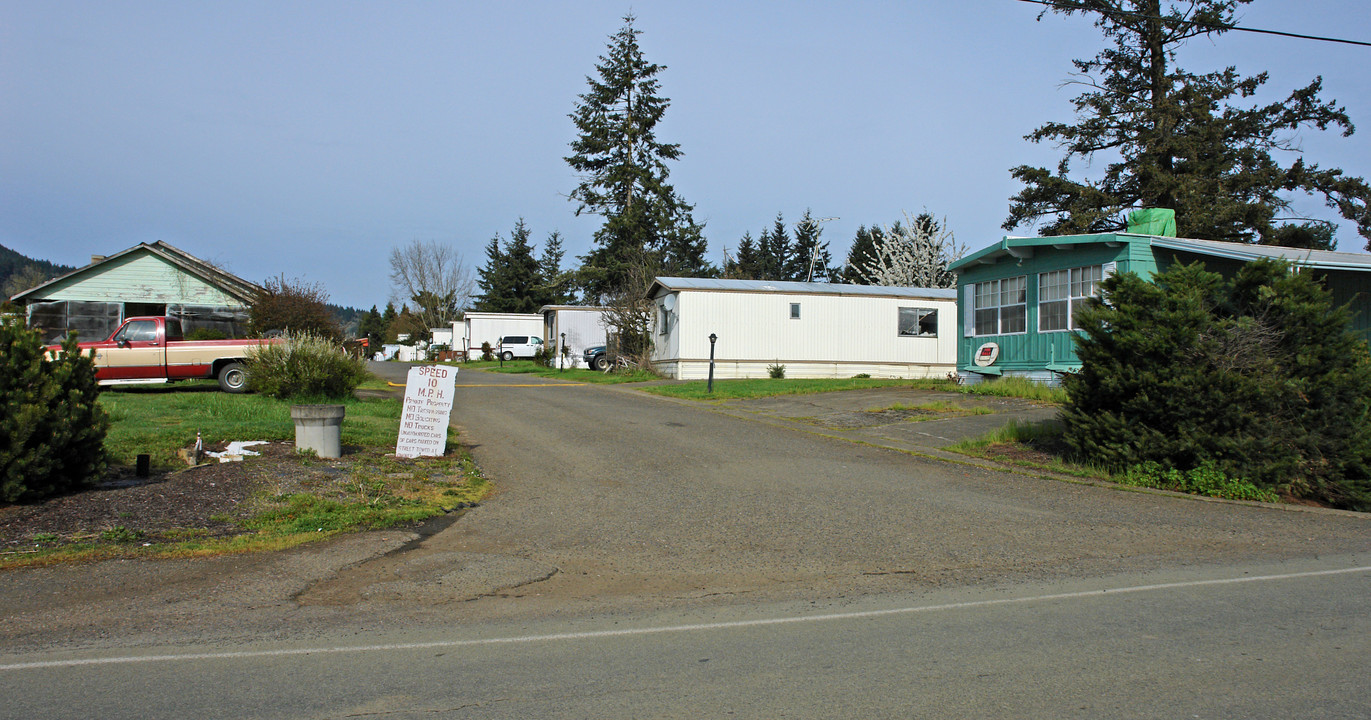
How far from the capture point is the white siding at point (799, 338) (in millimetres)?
29625

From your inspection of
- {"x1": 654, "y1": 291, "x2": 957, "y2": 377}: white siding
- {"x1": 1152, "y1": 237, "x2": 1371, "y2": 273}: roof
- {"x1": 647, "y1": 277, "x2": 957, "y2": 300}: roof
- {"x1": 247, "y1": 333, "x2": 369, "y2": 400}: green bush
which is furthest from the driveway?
{"x1": 647, "y1": 277, "x2": 957, "y2": 300}: roof

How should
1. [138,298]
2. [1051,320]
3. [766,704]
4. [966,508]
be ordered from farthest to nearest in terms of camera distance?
[138,298]
[1051,320]
[966,508]
[766,704]

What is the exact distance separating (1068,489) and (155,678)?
9.85 metres

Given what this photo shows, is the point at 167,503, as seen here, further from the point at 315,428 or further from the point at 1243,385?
the point at 1243,385

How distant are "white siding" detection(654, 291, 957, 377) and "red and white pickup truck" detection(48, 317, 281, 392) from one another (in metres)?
14.4

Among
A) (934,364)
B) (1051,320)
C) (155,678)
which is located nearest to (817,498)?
(155,678)

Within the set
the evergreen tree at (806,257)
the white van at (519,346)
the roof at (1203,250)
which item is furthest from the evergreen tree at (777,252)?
the roof at (1203,250)

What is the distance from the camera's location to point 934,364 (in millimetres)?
31781

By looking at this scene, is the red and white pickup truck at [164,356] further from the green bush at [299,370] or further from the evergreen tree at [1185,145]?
the evergreen tree at [1185,145]

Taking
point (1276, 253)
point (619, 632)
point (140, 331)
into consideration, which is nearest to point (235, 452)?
point (619, 632)

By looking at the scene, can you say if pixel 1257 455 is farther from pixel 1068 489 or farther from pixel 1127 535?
pixel 1127 535

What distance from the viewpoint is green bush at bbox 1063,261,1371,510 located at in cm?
1074

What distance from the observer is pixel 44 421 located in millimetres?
8016

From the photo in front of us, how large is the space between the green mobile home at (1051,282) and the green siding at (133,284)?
25985 millimetres
